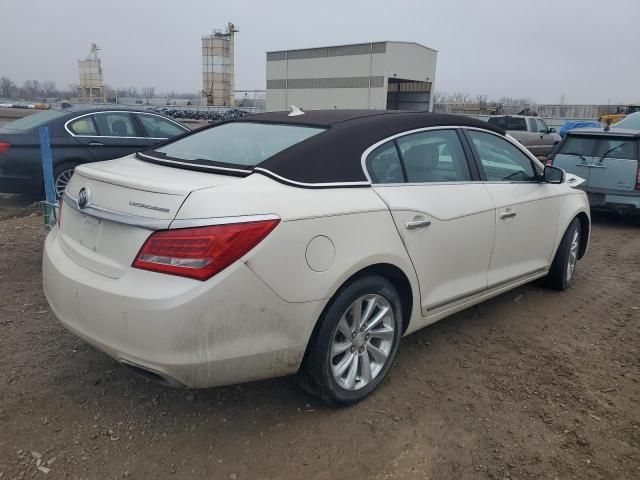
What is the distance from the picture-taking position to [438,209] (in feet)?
10.8

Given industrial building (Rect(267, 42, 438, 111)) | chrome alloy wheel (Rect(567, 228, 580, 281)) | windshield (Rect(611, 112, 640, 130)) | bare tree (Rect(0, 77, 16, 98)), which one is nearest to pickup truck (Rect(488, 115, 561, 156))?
windshield (Rect(611, 112, 640, 130))

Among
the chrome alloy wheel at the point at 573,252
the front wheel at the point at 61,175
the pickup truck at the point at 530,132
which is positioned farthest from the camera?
the pickup truck at the point at 530,132

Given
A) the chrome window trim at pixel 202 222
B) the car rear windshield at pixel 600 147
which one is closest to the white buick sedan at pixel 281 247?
the chrome window trim at pixel 202 222

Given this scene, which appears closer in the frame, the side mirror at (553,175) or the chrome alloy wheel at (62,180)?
the side mirror at (553,175)

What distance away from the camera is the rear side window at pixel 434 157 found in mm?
3334

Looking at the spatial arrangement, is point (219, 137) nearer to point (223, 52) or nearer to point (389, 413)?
point (389, 413)

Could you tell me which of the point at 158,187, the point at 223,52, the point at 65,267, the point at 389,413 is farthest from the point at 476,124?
the point at 223,52

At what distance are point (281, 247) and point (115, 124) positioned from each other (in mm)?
6515

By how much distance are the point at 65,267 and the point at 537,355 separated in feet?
9.89

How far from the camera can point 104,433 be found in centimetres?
271

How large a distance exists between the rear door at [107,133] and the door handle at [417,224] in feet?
18.7

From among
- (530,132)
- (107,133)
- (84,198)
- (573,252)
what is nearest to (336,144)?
(84,198)

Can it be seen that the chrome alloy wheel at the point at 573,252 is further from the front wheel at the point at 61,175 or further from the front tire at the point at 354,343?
the front wheel at the point at 61,175

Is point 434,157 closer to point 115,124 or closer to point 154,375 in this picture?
point 154,375
